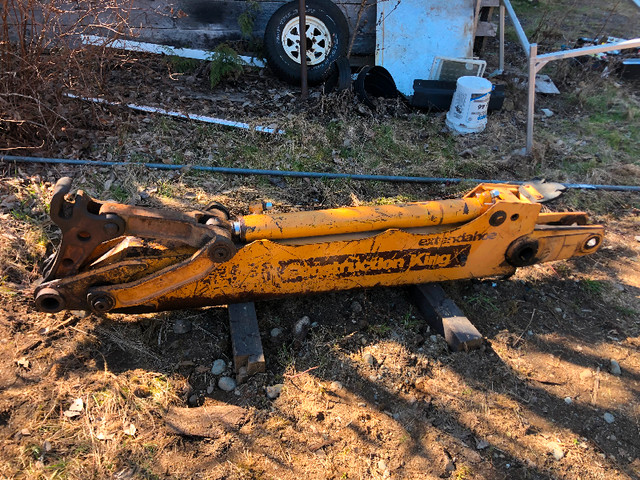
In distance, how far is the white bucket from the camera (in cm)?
574

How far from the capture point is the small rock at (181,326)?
319cm

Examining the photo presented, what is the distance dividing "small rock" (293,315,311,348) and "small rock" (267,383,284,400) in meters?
0.33

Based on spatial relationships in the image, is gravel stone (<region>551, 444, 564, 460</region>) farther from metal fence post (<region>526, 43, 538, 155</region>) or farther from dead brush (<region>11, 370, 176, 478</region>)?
metal fence post (<region>526, 43, 538, 155</region>)

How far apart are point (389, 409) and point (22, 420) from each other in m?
2.03

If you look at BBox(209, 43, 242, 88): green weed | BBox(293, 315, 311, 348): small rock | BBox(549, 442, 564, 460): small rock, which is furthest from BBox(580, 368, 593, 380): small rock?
BBox(209, 43, 242, 88): green weed

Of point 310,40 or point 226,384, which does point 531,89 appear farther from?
point 226,384

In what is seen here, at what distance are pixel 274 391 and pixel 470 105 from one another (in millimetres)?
4414

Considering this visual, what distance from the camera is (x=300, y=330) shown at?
3.24 meters

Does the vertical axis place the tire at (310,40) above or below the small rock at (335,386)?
above

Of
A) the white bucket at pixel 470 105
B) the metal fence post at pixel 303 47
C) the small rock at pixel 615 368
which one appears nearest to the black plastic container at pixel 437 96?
the white bucket at pixel 470 105

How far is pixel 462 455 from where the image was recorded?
2.58 meters

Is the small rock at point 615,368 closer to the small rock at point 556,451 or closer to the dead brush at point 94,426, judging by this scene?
the small rock at point 556,451

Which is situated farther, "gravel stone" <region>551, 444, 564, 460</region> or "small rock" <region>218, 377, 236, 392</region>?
"small rock" <region>218, 377, 236, 392</region>

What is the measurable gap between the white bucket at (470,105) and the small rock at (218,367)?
4353 mm
